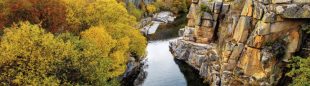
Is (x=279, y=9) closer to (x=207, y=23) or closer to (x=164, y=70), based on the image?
(x=207, y=23)

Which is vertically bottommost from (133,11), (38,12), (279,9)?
(133,11)

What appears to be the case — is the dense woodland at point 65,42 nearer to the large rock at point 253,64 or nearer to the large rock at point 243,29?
the large rock at point 243,29

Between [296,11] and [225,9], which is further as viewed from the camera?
[225,9]

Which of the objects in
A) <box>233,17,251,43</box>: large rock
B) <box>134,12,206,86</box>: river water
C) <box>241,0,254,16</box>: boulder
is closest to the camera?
<box>241,0,254,16</box>: boulder

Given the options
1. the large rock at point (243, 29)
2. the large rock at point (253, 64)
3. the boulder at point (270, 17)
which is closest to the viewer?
the boulder at point (270, 17)

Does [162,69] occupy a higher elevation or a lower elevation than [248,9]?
lower

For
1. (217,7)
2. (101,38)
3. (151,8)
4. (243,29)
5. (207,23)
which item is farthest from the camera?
(151,8)

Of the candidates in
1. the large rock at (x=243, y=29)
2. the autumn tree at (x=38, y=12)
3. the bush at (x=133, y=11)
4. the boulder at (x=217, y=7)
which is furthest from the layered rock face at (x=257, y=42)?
the bush at (x=133, y=11)

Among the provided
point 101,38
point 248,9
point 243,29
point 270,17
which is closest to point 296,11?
point 270,17

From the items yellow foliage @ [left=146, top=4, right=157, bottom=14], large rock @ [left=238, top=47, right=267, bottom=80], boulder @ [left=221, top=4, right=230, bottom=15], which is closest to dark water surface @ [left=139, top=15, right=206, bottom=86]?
boulder @ [left=221, top=4, right=230, bottom=15]

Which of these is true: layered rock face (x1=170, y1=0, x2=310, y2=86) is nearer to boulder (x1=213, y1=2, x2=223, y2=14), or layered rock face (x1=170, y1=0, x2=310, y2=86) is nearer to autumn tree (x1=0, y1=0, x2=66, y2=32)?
boulder (x1=213, y1=2, x2=223, y2=14)

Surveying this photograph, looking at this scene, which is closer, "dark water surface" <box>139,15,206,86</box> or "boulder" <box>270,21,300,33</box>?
"boulder" <box>270,21,300,33</box>

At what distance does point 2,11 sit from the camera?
58844 mm

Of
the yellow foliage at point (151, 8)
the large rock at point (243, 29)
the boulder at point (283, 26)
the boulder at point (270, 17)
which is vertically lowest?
the yellow foliage at point (151, 8)
